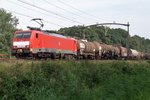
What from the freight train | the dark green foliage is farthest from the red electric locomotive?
the dark green foliage

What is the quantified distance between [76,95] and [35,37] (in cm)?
1427

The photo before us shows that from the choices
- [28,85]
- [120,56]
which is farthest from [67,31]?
[28,85]

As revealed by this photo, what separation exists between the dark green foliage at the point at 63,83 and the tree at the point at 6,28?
53.1m

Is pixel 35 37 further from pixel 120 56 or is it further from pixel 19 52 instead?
pixel 120 56

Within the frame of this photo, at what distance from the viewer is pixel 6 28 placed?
312 ft

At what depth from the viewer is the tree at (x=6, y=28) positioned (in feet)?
273

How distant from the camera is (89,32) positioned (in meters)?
120

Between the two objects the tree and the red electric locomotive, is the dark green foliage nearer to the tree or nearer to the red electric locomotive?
the red electric locomotive

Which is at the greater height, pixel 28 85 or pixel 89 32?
pixel 89 32

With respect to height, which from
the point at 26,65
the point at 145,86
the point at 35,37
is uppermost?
the point at 35,37

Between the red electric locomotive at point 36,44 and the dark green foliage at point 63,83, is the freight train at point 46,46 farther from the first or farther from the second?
the dark green foliage at point 63,83

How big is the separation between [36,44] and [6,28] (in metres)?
62.7

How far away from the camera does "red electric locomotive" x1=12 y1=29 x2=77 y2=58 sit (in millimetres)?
33688

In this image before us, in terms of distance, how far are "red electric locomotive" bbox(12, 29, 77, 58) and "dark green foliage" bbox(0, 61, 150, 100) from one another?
651 cm
